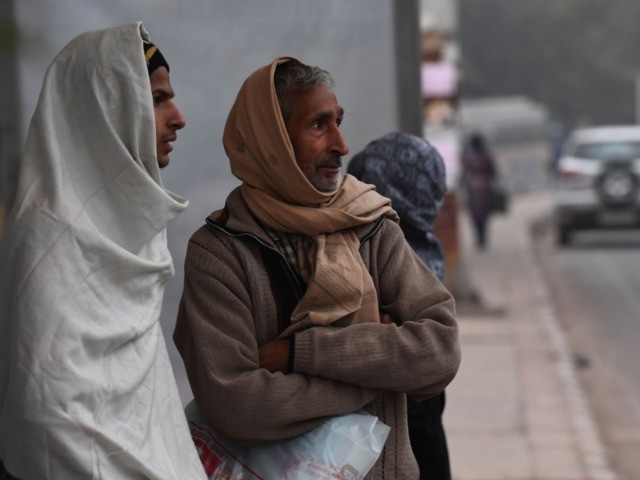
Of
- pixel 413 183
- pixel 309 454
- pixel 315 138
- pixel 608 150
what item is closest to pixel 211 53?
pixel 413 183

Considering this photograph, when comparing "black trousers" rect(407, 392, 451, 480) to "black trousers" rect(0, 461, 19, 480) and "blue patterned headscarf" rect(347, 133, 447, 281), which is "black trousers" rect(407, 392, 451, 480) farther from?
"black trousers" rect(0, 461, 19, 480)

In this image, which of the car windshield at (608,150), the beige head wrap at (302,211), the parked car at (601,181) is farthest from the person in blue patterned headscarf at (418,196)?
the car windshield at (608,150)

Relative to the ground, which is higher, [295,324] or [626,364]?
[295,324]

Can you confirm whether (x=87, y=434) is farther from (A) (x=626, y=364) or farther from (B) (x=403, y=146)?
(A) (x=626, y=364)

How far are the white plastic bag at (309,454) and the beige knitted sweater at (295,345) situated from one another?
3 centimetres

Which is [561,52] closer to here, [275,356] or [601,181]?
[601,181]

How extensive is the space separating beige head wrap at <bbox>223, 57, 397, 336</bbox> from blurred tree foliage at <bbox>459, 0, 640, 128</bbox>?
60616 millimetres

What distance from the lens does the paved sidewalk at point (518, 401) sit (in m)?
7.24

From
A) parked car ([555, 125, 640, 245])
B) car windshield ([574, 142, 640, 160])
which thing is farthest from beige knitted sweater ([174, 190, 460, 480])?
car windshield ([574, 142, 640, 160])

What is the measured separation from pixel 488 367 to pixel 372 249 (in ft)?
26.0

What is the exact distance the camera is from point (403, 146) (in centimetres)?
345

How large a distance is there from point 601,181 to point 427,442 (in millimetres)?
16996

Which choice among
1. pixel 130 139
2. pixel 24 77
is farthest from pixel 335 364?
pixel 24 77

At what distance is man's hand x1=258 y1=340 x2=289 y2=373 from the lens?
8.12ft
